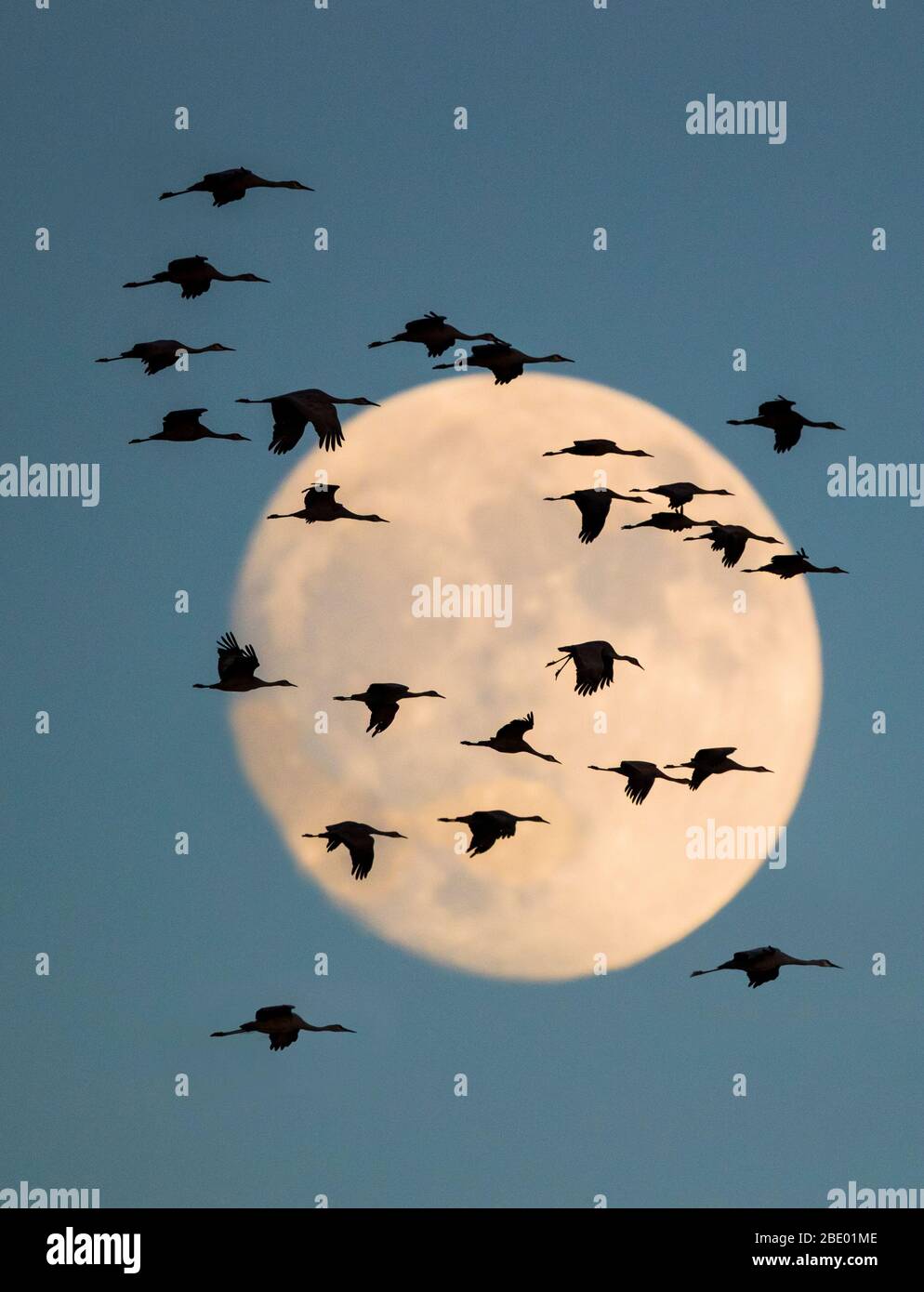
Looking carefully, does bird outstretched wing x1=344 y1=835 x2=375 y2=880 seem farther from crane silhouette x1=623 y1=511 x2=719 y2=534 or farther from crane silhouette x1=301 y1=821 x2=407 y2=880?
crane silhouette x1=623 y1=511 x2=719 y2=534

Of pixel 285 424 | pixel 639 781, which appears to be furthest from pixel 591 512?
pixel 285 424

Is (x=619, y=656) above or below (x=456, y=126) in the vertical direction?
below

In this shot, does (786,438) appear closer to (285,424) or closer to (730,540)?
(730,540)

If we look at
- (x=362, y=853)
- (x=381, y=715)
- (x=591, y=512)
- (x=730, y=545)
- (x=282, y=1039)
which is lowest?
(x=282, y=1039)

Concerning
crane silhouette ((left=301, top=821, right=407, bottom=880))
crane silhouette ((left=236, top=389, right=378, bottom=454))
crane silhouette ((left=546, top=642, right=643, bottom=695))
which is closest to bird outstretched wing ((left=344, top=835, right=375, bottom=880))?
crane silhouette ((left=301, top=821, right=407, bottom=880))

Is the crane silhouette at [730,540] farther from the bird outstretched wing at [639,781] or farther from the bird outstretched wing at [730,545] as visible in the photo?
the bird outstretched wing at [639,781]

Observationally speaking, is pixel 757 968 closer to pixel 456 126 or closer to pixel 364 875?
pixel 364 875

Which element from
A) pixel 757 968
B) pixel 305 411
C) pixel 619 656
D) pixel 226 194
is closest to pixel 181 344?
pixel 226 194
